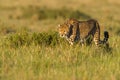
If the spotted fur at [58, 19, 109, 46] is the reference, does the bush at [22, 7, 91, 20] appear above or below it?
below

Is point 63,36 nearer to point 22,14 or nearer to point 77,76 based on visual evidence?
point 77,76

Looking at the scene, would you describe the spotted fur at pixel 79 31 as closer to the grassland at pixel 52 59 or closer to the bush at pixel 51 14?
the grassland at pixel 52 59

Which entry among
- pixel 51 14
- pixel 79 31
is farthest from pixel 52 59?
pixel 51 14

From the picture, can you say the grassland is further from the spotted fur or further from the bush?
the bush

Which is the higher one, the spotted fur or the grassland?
the spotted fur

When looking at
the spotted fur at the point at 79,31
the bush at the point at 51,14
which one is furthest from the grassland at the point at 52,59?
the bush at the point at 51,14

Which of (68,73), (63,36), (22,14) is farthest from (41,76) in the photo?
(22,14)

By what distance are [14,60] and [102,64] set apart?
1.51 metres

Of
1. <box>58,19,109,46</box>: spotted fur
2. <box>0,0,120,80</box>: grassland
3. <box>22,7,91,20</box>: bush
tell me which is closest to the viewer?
<box>0,0,120,80</box>: grassland

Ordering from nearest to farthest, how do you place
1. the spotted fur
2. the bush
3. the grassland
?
the grassland, the spotted fur, the bush

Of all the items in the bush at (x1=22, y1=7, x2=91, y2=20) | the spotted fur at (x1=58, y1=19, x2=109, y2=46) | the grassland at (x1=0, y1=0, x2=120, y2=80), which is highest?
the spotted fur at (x1=58, y1=19, x2=109, y2=46)

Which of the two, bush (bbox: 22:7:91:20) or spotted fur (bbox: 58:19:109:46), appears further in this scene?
bush (bbox: 22:7:91:20)

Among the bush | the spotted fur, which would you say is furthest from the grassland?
the bush

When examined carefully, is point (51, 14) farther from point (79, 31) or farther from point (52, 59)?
point (52, 59)
